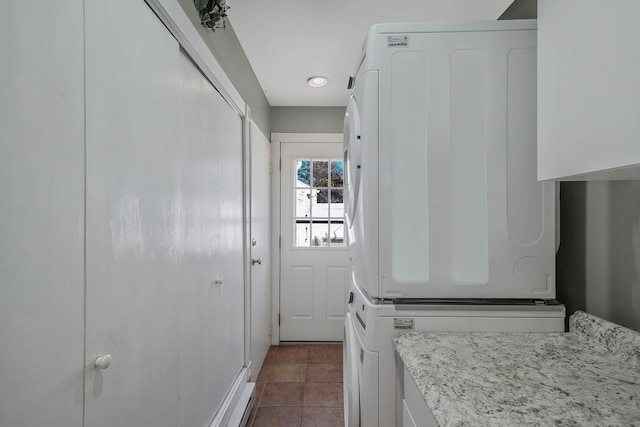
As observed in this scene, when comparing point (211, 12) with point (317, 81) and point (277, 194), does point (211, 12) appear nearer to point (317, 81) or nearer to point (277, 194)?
point (317, 81)

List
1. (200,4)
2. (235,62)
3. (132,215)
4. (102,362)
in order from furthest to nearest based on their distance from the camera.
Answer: (235,62) → (200,4) → (132,215) → (102,362)

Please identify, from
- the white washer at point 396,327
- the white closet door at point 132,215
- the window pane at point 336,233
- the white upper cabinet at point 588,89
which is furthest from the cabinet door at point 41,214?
the window pane at point 336,233

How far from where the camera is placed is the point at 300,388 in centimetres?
233

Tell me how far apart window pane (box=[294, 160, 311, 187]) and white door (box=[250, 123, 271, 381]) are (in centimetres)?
31

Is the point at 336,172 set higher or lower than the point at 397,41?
lower

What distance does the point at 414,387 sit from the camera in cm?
86

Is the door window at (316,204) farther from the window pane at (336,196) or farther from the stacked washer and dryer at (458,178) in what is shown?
the stacked washer and dryer at (458,178)

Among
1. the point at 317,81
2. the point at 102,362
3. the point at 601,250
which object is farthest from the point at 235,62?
the point at 601,250

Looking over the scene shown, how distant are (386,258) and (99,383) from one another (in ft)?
2.80

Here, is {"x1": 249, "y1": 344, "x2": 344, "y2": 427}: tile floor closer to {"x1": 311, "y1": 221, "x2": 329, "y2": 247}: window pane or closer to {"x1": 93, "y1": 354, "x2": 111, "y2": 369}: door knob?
{"x1": 311, "y1": 221, "x2": 329, "y2": 247}: window pane

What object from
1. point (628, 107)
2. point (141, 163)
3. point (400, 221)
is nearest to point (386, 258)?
point (400, 221)

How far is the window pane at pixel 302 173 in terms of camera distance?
10.5ft

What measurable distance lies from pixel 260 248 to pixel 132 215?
5.97 ft

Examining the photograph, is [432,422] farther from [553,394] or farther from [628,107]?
[628,107]
